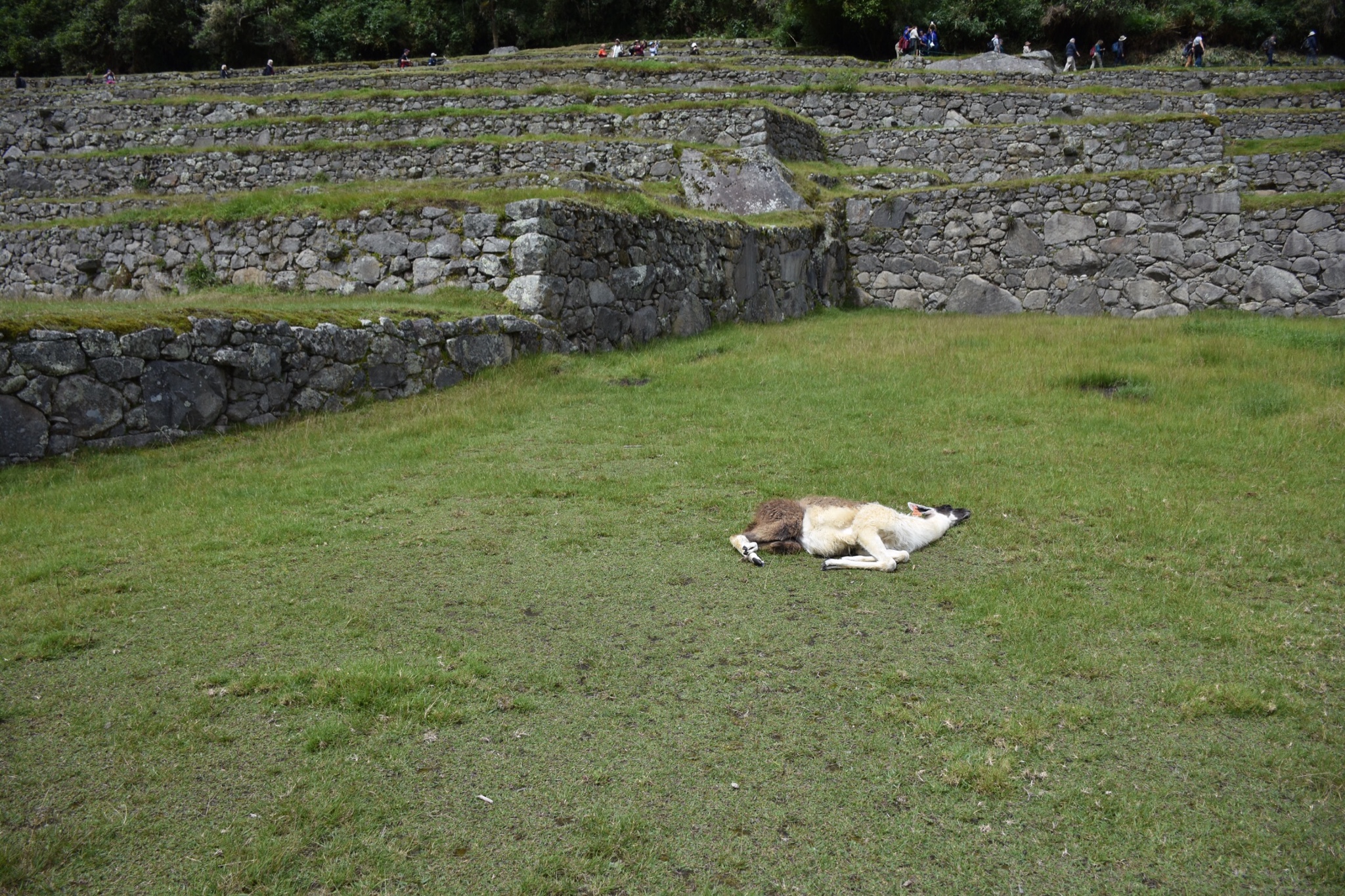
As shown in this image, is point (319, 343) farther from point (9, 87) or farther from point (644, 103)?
point (9, 87)

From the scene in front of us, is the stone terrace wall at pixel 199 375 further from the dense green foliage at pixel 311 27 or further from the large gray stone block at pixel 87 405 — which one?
the dense green foliage at pixel 311 27

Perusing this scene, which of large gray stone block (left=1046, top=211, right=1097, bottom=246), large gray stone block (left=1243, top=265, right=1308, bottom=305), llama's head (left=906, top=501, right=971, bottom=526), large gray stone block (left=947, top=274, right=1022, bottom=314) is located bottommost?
large gray stone block (left=947, top=274, right=1022, bottom=314)

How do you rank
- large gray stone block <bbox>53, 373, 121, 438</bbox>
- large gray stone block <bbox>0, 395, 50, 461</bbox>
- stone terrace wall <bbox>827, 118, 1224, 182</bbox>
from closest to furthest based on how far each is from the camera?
large gray stone block <bbox>0, 395, 50, 461</bbox>, large gray stone block <bbox>53, 373, 121, 438</bbox>, stone terrace wall <bbox>827, 118, 1224, 182</bbox>

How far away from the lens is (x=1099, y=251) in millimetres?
16906

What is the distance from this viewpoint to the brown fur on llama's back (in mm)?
6051

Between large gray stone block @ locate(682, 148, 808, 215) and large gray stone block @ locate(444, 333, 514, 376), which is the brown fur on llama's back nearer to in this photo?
large gray stone block @ locate(444, 333, 514, 376)

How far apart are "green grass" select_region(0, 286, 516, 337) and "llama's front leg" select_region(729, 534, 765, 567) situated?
5.98 m

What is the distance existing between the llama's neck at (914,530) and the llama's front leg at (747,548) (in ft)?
2.91

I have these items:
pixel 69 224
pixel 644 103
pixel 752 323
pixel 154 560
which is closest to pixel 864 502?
pixel 154 560

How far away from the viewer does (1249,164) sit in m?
19.9

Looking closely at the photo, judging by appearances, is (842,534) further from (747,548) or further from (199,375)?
(199,375)

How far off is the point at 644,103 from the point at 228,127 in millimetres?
10074

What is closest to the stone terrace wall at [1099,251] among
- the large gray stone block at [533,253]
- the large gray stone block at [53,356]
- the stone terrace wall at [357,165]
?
the stone terrace wall at [357,165]

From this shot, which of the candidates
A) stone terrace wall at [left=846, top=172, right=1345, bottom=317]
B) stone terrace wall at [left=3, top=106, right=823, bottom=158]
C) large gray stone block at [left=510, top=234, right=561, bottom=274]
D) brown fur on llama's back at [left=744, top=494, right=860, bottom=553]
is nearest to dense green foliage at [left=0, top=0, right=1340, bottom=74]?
stone terrace wall at [left=3, top=106, right=823, bottom=158]
